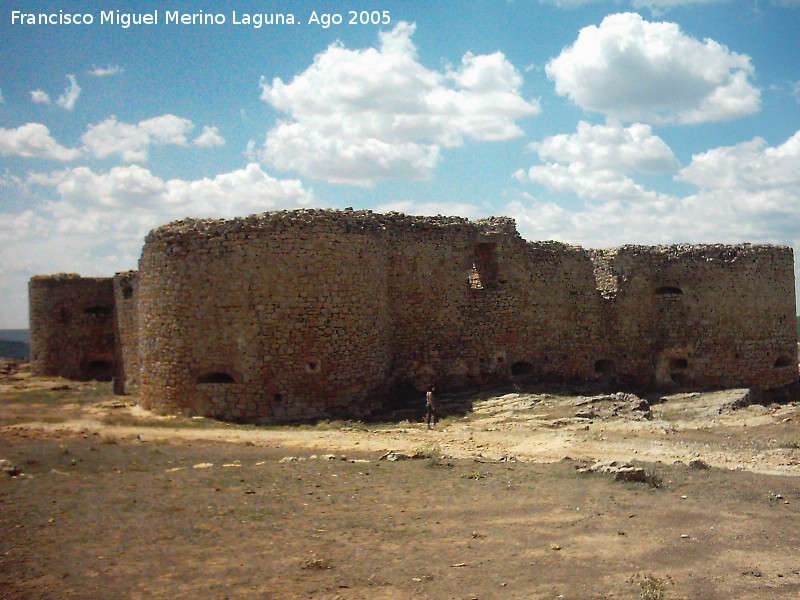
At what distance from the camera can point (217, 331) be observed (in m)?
15.1

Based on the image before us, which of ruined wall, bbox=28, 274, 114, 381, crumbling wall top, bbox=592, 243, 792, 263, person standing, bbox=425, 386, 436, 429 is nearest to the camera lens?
person standing, bbox=425, 386, 436, 429

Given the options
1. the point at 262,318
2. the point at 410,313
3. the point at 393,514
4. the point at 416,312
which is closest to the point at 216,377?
the point at 262,318

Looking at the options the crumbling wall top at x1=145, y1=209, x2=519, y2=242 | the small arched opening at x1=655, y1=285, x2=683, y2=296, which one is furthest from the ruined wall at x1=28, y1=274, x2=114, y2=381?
the small arched opening at x1=655, y1=285, x2=683, y2=296

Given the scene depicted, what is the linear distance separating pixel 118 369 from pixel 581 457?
16297 mm

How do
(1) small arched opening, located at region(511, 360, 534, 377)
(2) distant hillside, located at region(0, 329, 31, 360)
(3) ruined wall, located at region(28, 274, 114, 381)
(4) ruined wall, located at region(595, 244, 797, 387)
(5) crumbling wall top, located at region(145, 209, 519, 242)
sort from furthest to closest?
(2) distant hillside, located at region(0, 329, 31, 360) < (3) ruined wall, located at region(28, 274, 114, 381) < (4) ruined wall, located at region(595, 244, 797, 387) < (1) small arched opening, located at region(511, 360, 534, 377) < (5) crumbling wall top, located at region(145, 209, 519, 242)

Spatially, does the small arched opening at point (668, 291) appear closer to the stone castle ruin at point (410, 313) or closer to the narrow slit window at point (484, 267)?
the stone castle ruin at point (410, 313)

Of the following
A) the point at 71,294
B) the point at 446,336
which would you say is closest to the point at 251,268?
the point at 446,336

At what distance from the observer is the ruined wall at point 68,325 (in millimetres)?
25031

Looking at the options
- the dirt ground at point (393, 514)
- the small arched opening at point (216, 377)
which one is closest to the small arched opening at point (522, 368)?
the dirt ground at point (393, 514)

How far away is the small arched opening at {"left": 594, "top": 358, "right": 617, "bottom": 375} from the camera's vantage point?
19484mm

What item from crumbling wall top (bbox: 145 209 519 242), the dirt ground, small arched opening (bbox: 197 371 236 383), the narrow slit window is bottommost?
the dirt ground

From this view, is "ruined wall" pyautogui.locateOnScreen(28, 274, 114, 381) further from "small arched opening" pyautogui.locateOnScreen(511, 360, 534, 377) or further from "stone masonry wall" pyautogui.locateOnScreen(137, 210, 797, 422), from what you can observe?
"small arched opening" pyautogui.locateOnScreen(511, 360, 534, 377)

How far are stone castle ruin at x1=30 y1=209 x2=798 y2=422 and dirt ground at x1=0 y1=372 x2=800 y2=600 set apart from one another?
1.92 meters

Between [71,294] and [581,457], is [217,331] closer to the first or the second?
[581,457]
